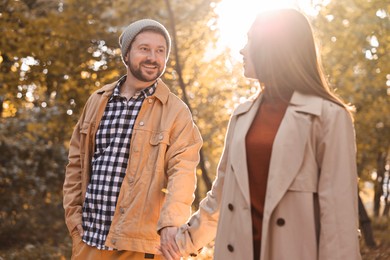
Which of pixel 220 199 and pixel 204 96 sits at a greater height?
pixel 204 96

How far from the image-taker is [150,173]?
13.9ft

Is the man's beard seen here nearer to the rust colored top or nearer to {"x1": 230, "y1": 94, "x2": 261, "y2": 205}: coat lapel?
{"x1": 230, "y1": 94, "x2": 261, "y2": 205}: coat lapel

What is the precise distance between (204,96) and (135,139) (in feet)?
29.0

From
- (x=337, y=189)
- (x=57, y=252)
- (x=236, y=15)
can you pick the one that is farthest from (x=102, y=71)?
(x=337, y=189)

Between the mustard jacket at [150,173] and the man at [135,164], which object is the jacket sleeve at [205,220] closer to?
the man at [135,164]

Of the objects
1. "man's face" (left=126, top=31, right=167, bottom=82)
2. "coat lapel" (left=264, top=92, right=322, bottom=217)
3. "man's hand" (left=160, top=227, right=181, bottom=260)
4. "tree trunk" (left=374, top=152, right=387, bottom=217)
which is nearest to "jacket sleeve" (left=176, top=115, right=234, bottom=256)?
"man's hand" (left=160, top=227, right=181, bottom=260)

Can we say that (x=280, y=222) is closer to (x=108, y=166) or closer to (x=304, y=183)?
(x=304, y=183)

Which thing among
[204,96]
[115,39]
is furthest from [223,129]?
[115,39]

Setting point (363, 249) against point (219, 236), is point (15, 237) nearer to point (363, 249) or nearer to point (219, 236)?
point (363, 249)

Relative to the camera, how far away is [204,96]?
13078mm

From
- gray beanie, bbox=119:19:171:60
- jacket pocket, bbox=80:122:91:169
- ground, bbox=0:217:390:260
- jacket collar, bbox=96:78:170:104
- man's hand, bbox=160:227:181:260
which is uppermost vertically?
gray beanie, bbox=119:19:171:60

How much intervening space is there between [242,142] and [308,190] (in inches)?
15.8

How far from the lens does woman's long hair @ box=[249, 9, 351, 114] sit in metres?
3.10

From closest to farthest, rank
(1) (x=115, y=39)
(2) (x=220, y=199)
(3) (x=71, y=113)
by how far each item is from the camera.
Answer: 1. (2) (x=220, y=199)
2. (1) (x=115, y=39)
3. (3) (x=71, y=113)
